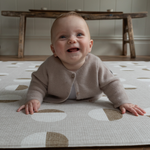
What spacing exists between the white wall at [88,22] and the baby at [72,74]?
1910mm

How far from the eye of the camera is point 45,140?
34 centimetres

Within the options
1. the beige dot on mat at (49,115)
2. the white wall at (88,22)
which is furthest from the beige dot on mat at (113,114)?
the white wall at (88,22)

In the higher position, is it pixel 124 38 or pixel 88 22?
pixel 88 22

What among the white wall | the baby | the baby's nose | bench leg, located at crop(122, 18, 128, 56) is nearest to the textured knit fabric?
the baby

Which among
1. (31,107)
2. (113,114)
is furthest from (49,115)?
(113,114)

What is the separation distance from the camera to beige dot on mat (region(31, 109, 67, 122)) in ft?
1.42

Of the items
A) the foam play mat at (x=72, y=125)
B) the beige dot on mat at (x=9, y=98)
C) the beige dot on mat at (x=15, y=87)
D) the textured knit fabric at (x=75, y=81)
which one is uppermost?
the textured knit fabric at (x=75, y=81)

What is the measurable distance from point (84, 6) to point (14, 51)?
1103 mm

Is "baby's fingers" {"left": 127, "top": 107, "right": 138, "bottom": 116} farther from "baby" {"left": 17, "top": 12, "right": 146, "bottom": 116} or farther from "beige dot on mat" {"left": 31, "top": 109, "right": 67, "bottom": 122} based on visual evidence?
"beige dot on mat" {"left": 31, "top": 109, "right": 67, "bottom": 122}

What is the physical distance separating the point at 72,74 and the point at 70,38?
12cm

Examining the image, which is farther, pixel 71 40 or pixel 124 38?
pixel 124 38

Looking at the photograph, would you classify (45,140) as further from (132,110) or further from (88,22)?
(88,22)

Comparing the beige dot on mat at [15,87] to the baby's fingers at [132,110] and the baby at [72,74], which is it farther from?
the baby's fingers at [132,110]

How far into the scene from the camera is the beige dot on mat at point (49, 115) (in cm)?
43
